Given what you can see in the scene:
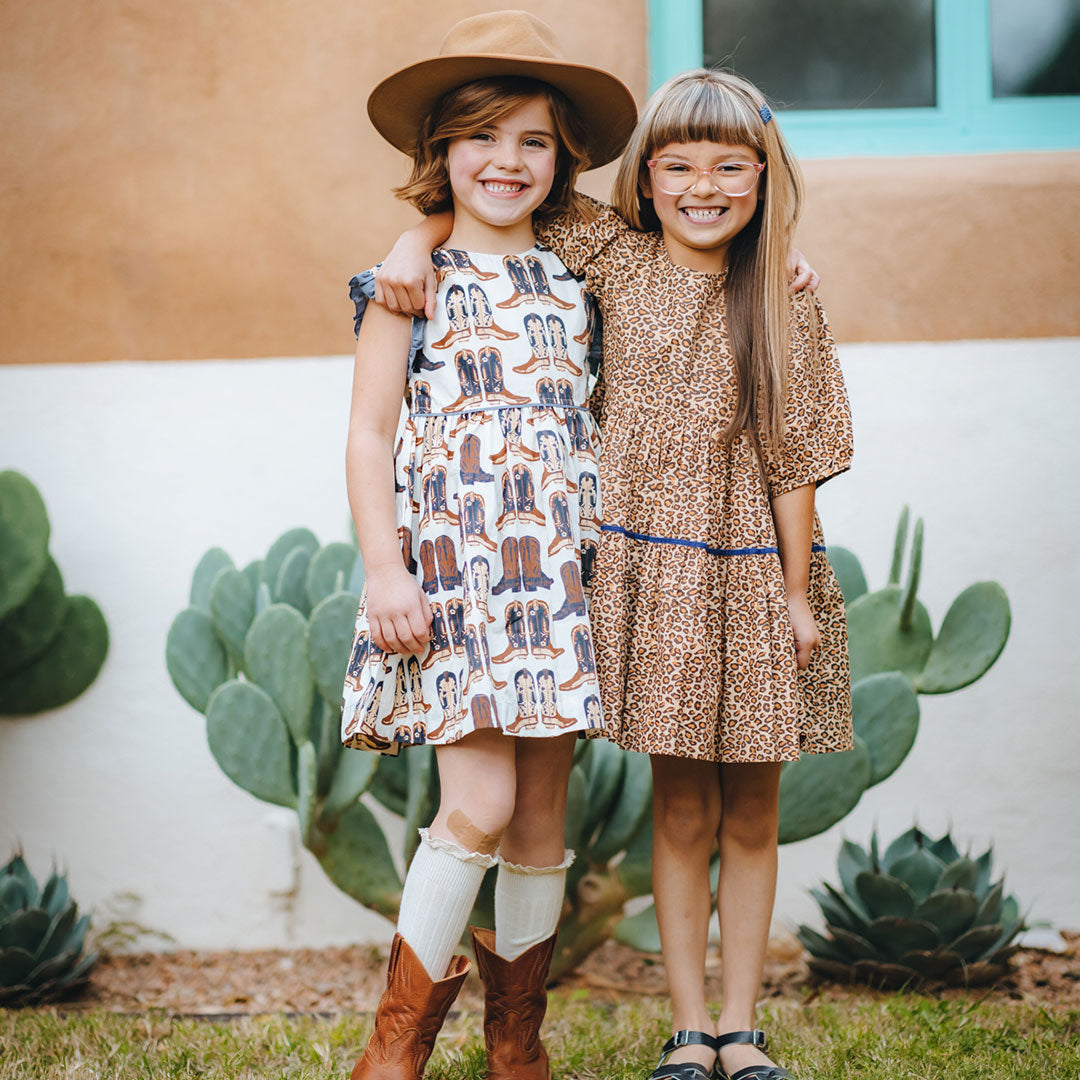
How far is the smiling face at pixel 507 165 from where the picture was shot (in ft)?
6.41

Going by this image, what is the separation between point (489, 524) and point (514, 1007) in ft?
2.66

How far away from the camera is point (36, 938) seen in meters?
2.74

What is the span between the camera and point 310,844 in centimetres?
274

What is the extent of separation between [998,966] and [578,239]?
1.92 meters

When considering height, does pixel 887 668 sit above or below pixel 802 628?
below

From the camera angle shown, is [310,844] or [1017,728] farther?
[1017,728]

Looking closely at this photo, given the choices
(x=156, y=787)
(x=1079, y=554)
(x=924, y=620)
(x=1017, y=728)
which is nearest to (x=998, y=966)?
(x=1017, y=728)

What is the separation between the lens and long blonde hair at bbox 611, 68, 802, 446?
1.99m

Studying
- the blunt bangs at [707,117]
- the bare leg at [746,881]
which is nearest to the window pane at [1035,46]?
the blunt bangs at [707,117]

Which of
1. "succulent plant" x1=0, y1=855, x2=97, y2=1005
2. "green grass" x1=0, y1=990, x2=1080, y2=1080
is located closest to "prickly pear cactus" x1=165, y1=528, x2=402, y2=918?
"green grass" x1=0, y1=990, x2=1080, y2=1080

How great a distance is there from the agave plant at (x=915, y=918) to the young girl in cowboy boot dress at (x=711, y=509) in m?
0.70

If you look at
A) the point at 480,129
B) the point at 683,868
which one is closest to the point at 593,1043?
the point at 683,868

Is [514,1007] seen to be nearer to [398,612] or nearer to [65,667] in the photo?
[398,612]

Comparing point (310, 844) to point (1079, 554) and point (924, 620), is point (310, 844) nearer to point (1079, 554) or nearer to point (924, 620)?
point (924, 620)
